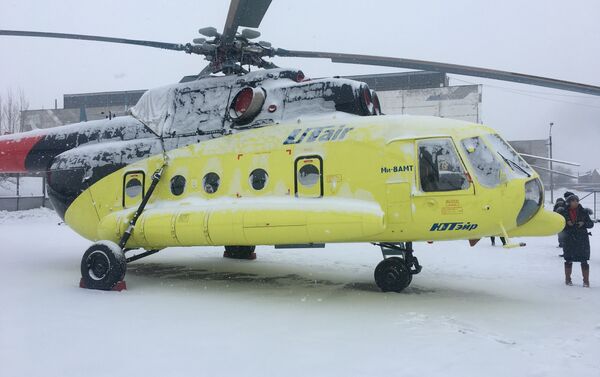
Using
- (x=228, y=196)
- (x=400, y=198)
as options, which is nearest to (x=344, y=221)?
(x=400, y=198)

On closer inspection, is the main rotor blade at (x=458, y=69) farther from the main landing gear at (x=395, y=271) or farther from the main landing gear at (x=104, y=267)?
the main landing gear at (x=104, y=267)

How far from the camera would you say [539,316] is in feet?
19.6

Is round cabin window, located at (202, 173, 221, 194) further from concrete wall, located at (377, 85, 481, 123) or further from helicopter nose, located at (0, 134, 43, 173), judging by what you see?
concrete wall, located at (377, 85, 481, 123)

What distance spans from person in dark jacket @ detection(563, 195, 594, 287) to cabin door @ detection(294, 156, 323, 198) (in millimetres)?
4512

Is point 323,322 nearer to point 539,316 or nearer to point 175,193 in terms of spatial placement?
point 539,316

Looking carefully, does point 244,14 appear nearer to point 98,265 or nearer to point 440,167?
point 440,167

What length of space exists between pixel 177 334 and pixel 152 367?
101cm

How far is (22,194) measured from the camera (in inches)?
1131

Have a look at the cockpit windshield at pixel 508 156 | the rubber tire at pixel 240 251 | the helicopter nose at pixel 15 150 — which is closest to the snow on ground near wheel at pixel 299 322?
the rubber tire at pixel 240 251

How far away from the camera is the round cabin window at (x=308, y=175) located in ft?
23.3

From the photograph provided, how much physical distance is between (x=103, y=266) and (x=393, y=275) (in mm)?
4596

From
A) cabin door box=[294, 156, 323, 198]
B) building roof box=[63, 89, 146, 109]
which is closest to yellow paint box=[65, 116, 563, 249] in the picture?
cabin door box=[294, 156, 323, 198]

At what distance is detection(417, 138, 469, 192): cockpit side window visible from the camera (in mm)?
6441

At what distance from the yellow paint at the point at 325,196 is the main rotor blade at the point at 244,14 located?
165cm
